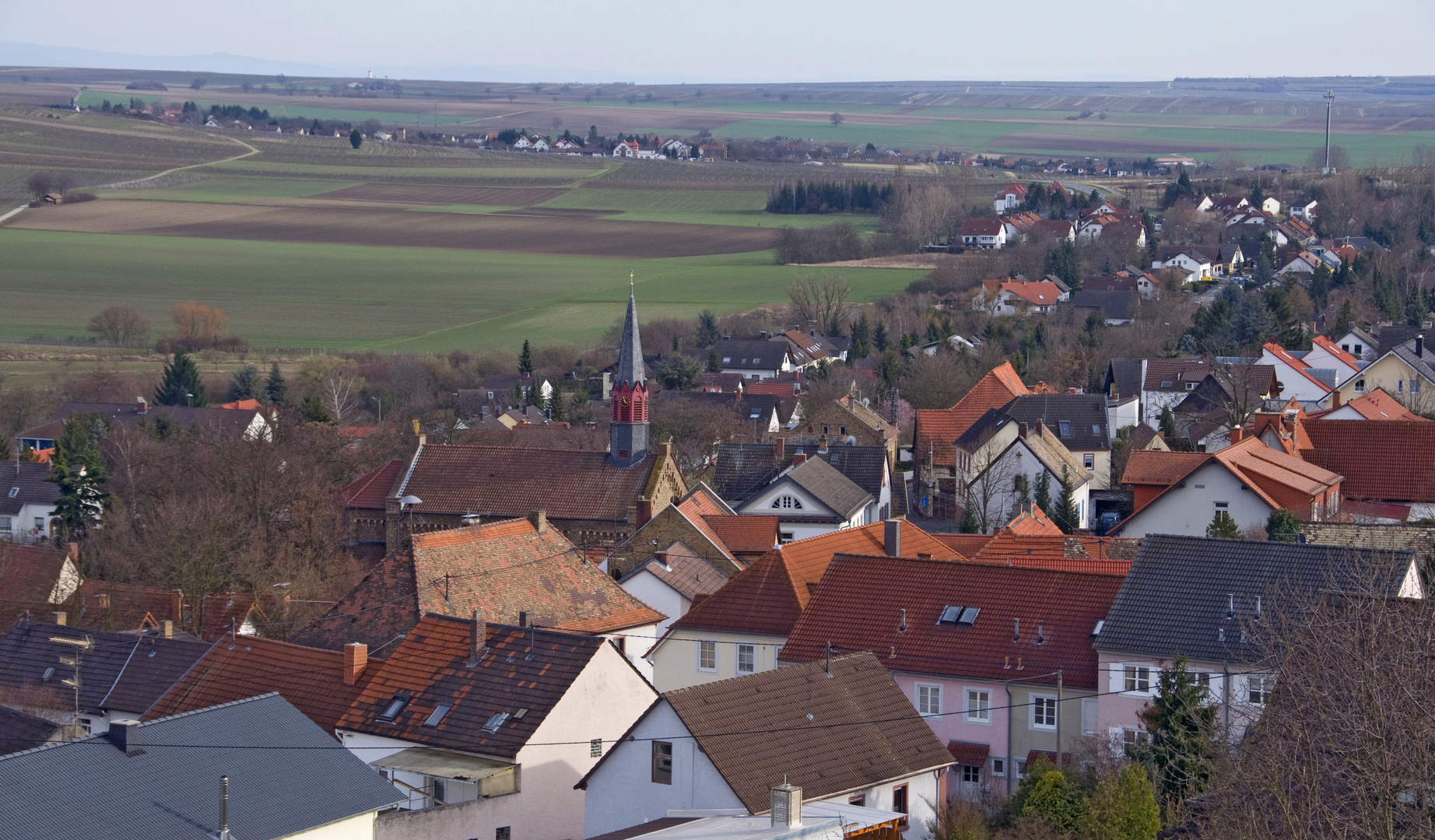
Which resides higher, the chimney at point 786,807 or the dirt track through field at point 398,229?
the chimney at point 786,807

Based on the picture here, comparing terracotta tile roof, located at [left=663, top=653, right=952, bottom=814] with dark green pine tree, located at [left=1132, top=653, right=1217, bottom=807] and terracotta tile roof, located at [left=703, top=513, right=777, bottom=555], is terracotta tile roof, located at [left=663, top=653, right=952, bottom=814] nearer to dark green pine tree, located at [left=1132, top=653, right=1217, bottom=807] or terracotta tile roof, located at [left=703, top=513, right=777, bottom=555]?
dark green pine tree, located at [left=1132, top=653, right=1217, bottom=807]

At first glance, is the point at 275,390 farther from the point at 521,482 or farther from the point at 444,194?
the point at 444,194

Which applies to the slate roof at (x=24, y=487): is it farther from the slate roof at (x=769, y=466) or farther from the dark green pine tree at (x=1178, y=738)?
the dark green pine tree at (x=1178, y=738)

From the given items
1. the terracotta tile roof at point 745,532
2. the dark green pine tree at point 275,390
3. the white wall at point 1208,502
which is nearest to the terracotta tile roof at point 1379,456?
the white wall at point 1208,502

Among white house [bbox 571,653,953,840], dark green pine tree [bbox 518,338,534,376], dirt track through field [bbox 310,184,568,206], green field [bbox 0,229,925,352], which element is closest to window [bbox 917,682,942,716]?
white house [bbox 571,653,953,840]

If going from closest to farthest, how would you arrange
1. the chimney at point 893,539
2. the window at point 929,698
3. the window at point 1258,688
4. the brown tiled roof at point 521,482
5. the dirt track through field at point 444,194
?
the window at point 1258,688, the window at point 929,698, the chimney at point 893,539, the brown tiled roof at point 521,482, the dirt track through field at point 444,194

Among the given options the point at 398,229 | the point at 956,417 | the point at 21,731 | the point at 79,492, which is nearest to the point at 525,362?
the point at 956,417

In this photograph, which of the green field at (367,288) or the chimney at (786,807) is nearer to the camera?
the chimney at (786,807)

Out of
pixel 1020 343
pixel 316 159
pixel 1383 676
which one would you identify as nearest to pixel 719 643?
pixel 1383 676

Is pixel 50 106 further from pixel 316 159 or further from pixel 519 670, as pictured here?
pixel 519 670
